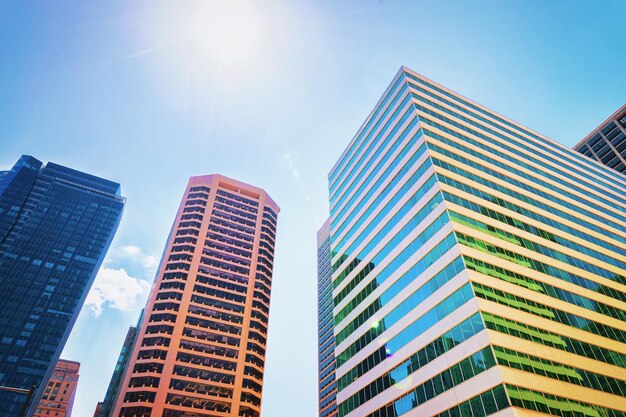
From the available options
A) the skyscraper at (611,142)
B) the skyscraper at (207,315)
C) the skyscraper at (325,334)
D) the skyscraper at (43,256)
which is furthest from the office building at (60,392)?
the skyscraper at (611,142)

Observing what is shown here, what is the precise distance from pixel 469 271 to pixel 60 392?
185m

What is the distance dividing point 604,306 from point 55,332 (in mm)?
151109

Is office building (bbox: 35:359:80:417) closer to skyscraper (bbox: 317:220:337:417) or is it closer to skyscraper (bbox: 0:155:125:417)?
skyscraper (bbox: 0:155:125:417)

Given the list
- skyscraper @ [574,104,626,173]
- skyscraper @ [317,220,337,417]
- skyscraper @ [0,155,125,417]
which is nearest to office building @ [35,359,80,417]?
skyscraper @ [0,155,125,417]

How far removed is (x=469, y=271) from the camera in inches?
1436

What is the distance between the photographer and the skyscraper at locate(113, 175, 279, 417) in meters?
82.4

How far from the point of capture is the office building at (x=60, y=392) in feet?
510

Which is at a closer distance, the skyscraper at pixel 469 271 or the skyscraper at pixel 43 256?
the skyscraper at pixel 469 271

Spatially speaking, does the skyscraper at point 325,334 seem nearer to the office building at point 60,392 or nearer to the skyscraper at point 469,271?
the skyscraper at point 469,271

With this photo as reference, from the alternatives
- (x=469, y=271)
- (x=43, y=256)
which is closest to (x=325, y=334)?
(x=469, y=271)

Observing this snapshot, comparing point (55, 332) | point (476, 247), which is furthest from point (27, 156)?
point (476, 247)

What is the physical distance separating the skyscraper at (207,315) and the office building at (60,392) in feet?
328

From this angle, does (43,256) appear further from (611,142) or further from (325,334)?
(611,142)

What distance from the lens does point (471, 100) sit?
67.6 meters
